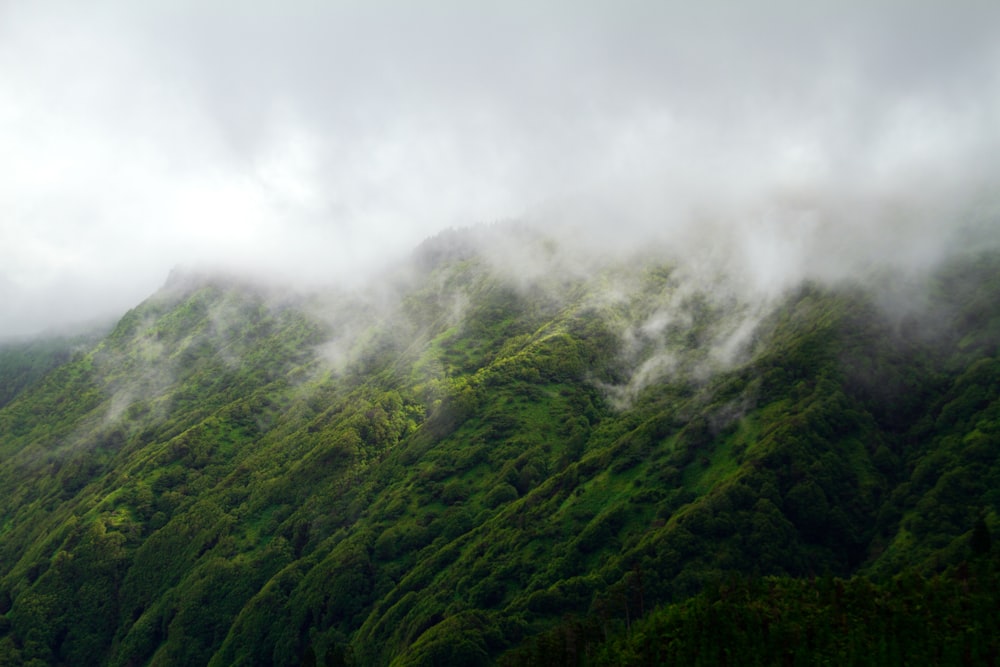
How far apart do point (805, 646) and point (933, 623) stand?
29.1m

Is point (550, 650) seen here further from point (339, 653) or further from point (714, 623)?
point (339, 653)

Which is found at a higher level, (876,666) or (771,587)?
(771,587)

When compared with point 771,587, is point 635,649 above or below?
below

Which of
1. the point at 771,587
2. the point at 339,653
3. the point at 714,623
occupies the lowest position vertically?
the point at 339,653

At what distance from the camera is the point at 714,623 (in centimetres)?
18088

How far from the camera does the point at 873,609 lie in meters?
172

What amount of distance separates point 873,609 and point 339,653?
461 feet

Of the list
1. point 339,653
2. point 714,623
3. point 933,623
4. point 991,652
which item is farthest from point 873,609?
point 339,653

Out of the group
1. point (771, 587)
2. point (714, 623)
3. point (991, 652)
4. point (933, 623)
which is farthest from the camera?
point (771, 587)

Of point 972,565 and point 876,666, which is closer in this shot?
point 876,666

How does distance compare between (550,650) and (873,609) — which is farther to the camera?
(550,650)

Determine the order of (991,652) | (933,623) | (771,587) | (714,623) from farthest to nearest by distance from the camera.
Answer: (771,587) < (714,623) < (933,623) < (991,652)

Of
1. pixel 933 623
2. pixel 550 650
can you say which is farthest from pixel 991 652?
pixel 550 650

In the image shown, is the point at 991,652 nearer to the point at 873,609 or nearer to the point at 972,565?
the point at 873,609
